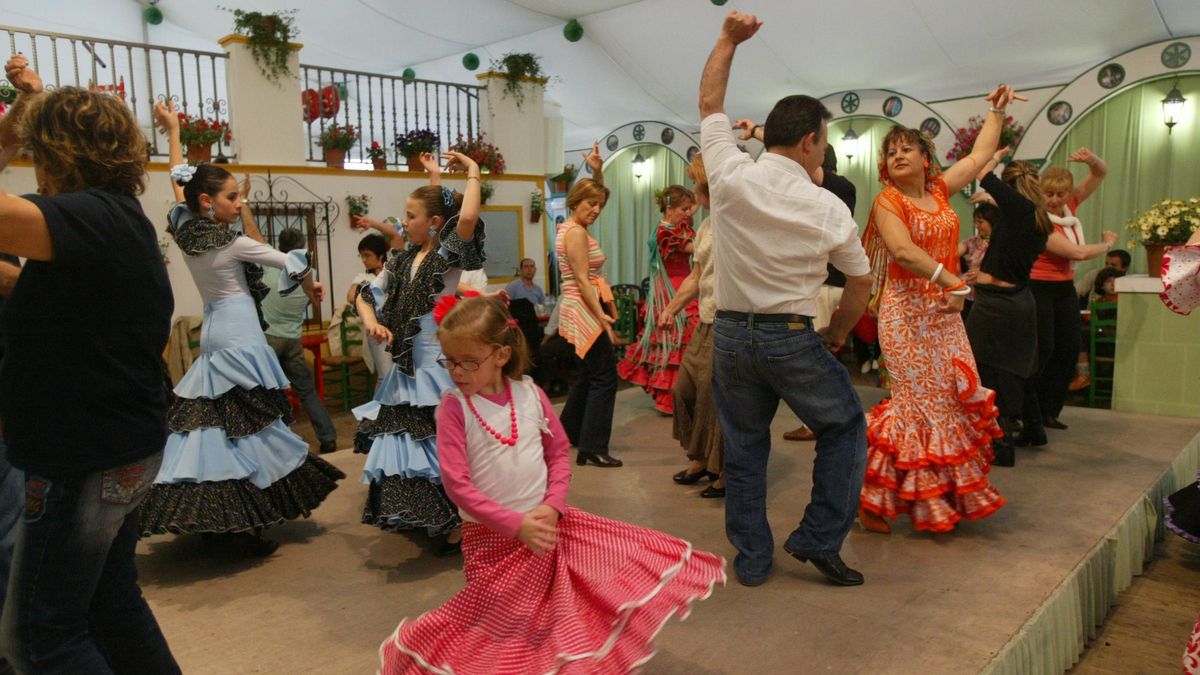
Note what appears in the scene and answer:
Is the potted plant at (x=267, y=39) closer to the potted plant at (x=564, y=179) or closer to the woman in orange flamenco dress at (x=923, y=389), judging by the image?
the potted plant at (x=564, y=179)

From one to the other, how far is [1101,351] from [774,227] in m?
5.24

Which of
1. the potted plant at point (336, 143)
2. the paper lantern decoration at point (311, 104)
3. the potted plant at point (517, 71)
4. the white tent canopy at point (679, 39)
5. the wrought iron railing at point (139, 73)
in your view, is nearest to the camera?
the white tent canopy at point (679, 39)

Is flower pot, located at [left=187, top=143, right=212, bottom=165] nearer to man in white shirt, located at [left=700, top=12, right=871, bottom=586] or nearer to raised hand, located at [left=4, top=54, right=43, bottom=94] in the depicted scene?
raised hand, located at [left=4, top=54, right=43, bottom=94]

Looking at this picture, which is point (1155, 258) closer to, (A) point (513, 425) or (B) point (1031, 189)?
(B) point (1031, 189)

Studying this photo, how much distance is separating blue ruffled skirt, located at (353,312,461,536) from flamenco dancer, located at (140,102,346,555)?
1.26 feet

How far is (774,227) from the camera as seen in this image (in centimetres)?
273

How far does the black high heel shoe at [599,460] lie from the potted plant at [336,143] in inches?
239

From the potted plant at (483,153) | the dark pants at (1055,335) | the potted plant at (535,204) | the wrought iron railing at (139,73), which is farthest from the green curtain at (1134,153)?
the wrought iron railing at (139,73)

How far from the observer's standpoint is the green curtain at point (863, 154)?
1064 cm

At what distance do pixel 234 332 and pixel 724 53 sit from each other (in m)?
Result: 2.11

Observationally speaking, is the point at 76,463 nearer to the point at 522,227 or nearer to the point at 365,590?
the point at 365,590

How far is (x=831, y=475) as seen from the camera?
9.53 feet

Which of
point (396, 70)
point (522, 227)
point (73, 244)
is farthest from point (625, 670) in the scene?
point (396, 70)

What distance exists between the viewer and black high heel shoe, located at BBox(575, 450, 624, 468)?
4.73 m
